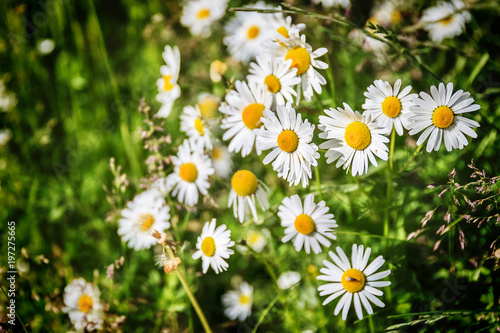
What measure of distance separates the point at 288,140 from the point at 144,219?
2.90ft

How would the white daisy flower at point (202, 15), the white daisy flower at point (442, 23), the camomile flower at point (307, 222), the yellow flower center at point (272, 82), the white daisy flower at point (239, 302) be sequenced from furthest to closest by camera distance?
1. the white daisy flower at point (202, 15)
2. the white daisy flower at point (442, 23)
3. the white daisy flower at point (239, 302)
4. the yellow flower center at point (272, 82)
5. the camomile flower at point (307, 222)

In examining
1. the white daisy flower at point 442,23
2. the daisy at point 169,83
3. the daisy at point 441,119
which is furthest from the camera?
the white daisy flower at point 442,23

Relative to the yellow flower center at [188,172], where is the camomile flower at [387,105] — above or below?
below

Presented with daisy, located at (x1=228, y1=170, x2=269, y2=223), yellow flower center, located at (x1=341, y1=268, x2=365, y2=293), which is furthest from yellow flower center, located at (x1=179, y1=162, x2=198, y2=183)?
yellow flower center, located at (x1=341, y1=268, x2=365, y2=293)

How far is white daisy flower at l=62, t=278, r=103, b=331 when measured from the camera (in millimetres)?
1658

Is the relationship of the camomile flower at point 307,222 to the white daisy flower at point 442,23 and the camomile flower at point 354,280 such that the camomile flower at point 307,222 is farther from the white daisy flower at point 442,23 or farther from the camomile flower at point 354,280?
the white daisy flower at point 442,23

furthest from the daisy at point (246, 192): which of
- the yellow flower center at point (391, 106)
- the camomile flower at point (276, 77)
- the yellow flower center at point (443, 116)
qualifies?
the yellow flower center at point (443, 116)

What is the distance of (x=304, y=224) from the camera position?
1.31m

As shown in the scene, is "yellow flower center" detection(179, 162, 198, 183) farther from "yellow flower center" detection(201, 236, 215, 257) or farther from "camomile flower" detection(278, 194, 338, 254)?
"camomile flower" detection(278, 194, 338, 254)

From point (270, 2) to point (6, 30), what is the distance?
2056 mm

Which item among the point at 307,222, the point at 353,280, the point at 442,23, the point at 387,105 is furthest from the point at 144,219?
the point at 442,23

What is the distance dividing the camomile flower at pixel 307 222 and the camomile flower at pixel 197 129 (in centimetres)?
52

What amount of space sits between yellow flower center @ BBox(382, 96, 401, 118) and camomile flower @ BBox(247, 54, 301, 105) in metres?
0.35

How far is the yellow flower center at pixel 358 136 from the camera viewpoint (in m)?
1.23
